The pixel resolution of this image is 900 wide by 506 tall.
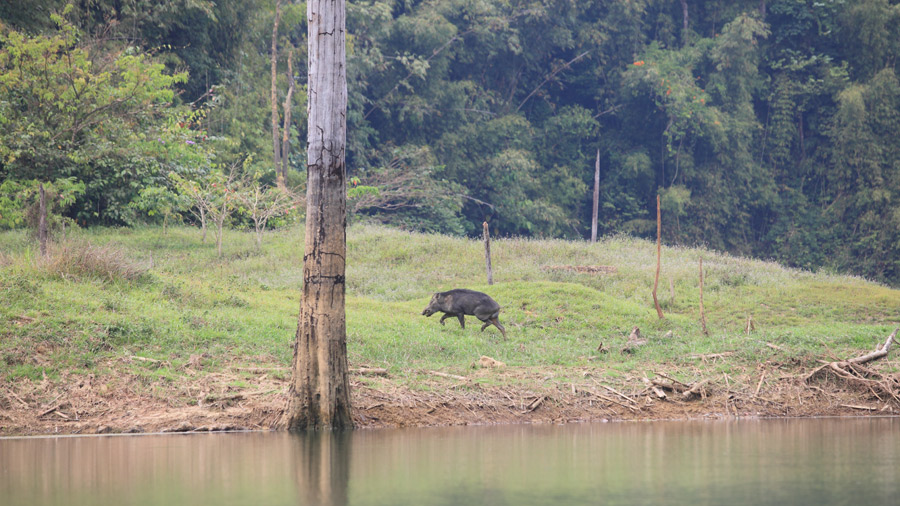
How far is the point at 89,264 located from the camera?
54.8 ft

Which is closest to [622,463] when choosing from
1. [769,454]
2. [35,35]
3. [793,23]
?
[769,454]

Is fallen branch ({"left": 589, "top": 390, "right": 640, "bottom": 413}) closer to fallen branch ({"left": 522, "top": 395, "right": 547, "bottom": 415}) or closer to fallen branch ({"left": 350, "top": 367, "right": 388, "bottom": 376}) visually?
fallen branch ({"left": 522, "top": 395, "right": 547, "bottom": 415})

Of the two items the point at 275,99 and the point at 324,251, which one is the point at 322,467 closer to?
the point at 324,251

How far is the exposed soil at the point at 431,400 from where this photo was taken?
35.9ft

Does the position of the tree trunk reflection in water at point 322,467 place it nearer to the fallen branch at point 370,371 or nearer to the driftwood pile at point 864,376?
the fallen branch at point 370,371

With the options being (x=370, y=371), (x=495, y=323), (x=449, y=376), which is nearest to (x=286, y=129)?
(x=495, y=323)

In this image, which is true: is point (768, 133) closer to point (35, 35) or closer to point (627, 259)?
point (627, 259)

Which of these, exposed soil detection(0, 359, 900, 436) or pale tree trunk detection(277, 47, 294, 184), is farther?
pale tree trunk detection(277, 47, 294, 184)

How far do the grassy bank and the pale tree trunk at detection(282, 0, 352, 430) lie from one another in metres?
1.98

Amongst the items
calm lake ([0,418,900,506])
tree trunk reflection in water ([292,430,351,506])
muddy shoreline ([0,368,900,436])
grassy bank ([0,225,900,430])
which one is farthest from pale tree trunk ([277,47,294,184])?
calm lake ([0,418,900,506])

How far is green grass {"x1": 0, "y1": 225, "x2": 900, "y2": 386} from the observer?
1352 centimetres

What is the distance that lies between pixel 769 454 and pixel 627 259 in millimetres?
21844

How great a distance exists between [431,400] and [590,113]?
135 ft

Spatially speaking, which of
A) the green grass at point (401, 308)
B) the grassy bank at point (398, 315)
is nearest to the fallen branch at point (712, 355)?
the grassy bank at point (398, 315)
